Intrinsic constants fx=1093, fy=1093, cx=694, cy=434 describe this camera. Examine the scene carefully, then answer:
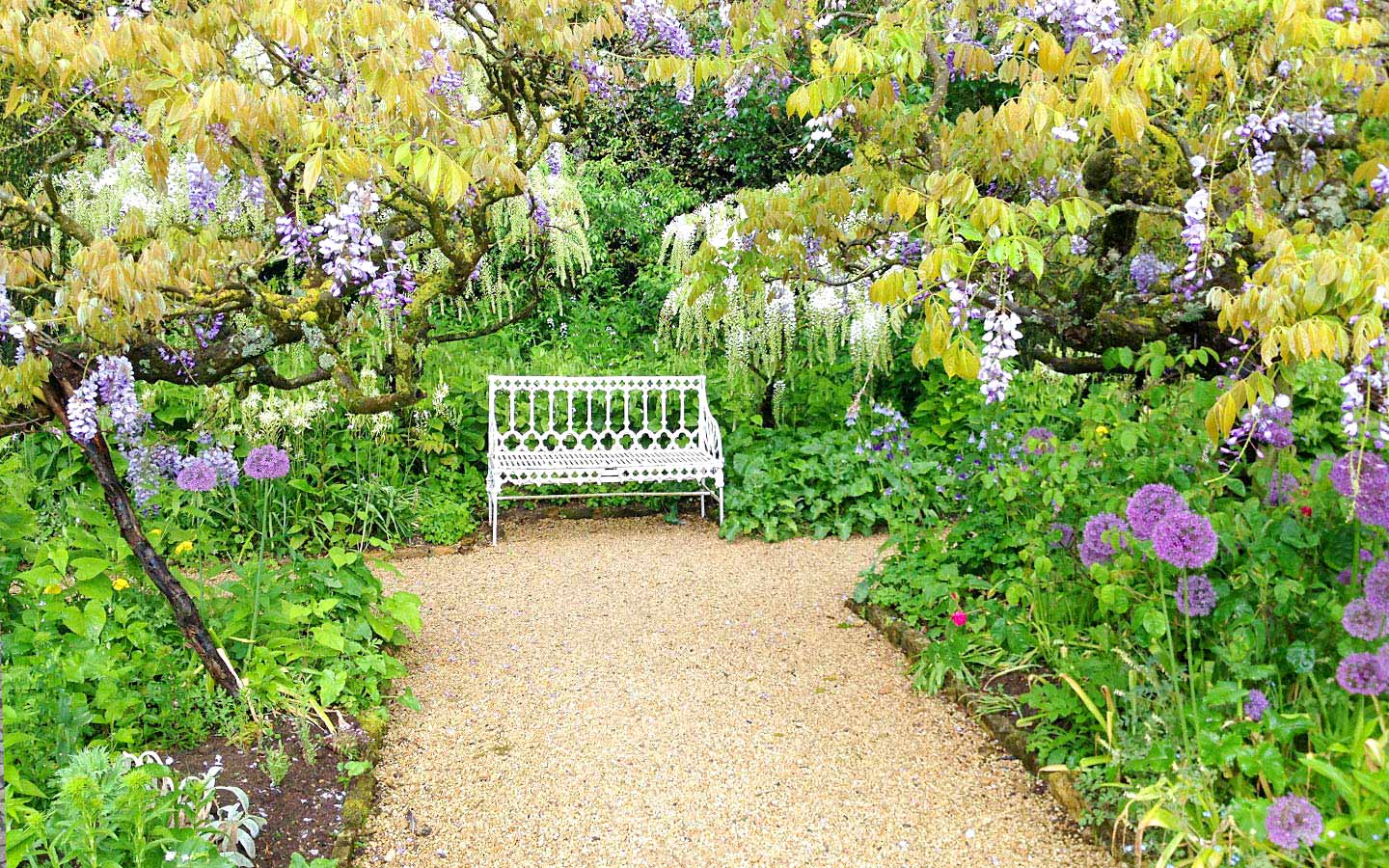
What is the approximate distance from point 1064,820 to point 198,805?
198 centimetres

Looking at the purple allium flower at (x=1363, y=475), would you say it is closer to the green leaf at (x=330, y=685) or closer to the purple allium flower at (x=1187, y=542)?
the purple allium flower at (x=1187, y=542)

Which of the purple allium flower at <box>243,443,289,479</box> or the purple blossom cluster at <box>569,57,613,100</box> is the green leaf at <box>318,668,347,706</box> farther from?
the purple blossom cluster at <box>569,57,613,100</box>

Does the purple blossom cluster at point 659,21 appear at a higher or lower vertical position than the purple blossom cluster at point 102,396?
higher

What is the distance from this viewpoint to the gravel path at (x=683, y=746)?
105 inches

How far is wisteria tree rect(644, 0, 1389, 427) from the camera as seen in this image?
2061mm

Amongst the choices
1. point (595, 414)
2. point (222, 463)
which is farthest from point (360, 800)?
point (595, 414)

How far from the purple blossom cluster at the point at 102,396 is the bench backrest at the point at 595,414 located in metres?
3.04

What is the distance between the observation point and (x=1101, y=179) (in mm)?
3201

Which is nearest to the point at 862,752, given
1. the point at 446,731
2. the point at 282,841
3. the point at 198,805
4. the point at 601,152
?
the point at 446,731

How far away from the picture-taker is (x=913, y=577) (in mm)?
4035

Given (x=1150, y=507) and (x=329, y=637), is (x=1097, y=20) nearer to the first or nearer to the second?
(x=1150, y=507)

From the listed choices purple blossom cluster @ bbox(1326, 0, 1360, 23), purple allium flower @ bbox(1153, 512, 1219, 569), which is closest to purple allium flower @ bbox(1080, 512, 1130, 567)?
purple allium flower @ bbox(1153, 512, 1219, 569)

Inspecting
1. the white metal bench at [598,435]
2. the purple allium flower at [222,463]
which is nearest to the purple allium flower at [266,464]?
the purple allium flower at [222,463]

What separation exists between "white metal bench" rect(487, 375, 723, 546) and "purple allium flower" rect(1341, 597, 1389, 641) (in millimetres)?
4038
